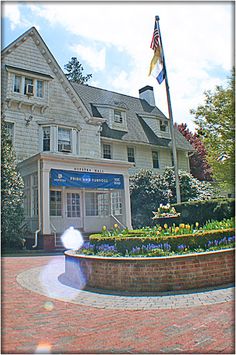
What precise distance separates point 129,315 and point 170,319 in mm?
672

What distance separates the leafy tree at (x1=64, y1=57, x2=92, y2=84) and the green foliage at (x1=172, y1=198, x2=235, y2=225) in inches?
1428

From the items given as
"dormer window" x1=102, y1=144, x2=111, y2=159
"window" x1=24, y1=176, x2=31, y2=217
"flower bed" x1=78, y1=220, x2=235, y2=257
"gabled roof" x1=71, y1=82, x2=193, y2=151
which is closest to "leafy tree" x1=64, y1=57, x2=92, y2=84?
"gabled roof" x1=71, y1=82, x2=193, y2=151

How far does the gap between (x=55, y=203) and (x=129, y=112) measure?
13515mm

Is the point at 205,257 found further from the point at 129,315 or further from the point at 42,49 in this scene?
the point at 42,49

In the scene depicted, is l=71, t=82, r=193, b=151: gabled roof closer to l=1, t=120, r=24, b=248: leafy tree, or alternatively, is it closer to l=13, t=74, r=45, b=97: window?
l=13, t=74, r=45, b=97: window

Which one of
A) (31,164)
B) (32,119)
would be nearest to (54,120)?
(32,119)

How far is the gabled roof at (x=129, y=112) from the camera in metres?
23.9

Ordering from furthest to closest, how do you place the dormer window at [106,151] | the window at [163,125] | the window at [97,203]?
the window at [163,125] < the dormer window at [106,151] < the window at [97,203]

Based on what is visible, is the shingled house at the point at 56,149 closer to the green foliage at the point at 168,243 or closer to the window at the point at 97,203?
the window at the point at 97,203

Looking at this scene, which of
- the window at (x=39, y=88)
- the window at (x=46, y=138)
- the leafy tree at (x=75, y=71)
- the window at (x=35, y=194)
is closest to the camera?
the window at (x=35, y=194)

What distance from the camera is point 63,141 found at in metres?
19.4

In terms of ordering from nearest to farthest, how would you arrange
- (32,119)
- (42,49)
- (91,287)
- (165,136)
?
1. (91,287)
2. (32,119)
3. (42,49)
4. (165,136)

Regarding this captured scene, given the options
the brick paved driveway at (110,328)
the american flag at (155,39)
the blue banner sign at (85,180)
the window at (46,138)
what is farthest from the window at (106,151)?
the brick paved driveway at (110,328)

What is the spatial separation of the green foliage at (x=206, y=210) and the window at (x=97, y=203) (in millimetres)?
6351
